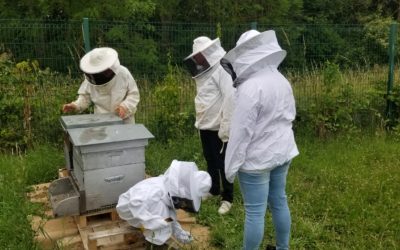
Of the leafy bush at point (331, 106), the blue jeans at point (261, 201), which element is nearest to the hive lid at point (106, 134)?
the blue jeans at point (261, 201)

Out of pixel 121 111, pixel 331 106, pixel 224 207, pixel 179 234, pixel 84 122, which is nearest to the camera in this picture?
pixel 179 234

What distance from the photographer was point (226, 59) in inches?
123

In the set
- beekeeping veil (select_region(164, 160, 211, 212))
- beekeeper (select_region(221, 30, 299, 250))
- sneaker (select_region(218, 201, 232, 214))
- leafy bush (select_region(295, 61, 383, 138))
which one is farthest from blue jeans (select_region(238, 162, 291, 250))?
leafy bush (select_region(295, 61, 383, 138))

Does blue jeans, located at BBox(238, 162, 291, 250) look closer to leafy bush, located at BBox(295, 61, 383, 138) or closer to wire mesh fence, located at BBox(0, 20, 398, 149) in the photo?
wire mesh fence, located at BBox(0, 20, 398, 149)

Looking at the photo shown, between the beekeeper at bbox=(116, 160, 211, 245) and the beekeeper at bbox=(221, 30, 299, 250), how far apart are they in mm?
469

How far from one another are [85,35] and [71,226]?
3139 mm

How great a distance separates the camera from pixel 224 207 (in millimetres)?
4402

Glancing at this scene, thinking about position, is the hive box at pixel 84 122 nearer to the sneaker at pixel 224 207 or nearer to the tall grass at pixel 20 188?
the tall grass at pixel 20 188

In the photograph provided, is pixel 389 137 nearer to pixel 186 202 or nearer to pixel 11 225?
pixel 186 202

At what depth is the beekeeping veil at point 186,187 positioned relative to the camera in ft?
11.2

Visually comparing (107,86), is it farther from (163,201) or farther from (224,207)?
(224,207)

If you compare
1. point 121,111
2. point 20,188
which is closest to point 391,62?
point 121,111

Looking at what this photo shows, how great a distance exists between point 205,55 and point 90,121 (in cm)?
126

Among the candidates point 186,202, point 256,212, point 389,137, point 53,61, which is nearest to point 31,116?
point 53,61
